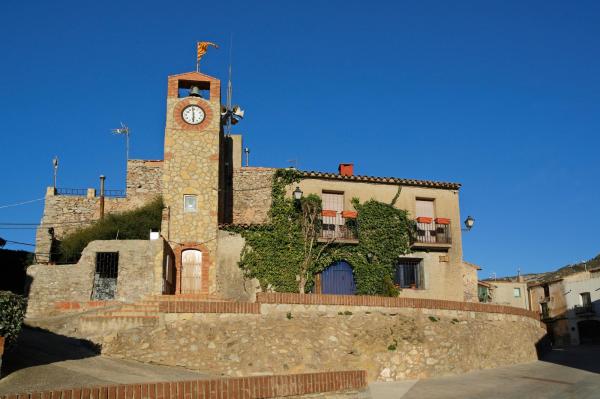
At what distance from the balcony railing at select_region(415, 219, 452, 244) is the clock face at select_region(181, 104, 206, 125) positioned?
476 inches

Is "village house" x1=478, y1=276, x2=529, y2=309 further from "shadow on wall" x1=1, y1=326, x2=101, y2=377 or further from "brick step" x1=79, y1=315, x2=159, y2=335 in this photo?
"shadow on wall" x1=1, y1=326, x2=101, y2=377

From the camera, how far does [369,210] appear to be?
30406 millimetres

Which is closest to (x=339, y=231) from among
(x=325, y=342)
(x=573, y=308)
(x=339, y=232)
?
(x=339, y=232)

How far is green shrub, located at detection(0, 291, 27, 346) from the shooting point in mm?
9078

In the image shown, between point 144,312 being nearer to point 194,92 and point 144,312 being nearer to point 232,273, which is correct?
point 232,273

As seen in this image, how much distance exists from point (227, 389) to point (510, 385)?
44.8 ft

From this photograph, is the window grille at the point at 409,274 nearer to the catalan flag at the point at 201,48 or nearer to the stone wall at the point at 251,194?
the stone wall at the point at 251,194

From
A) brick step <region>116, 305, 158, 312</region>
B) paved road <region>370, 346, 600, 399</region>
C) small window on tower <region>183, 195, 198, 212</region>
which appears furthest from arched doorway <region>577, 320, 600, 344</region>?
brick step <region>116, 305, 158, 312</region>

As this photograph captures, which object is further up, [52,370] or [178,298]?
[178,298]

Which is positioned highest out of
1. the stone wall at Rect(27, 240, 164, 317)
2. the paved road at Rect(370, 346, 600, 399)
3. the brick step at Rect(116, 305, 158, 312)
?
the stone wall at Rect(27, 240, 164, 317)

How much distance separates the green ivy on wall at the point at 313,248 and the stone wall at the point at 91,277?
4.71m

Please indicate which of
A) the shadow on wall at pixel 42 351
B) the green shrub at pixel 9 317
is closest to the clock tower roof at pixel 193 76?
the shadow on wall at pixel 42 351

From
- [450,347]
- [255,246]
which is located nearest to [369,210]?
[255,246]

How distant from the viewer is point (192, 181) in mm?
28484
